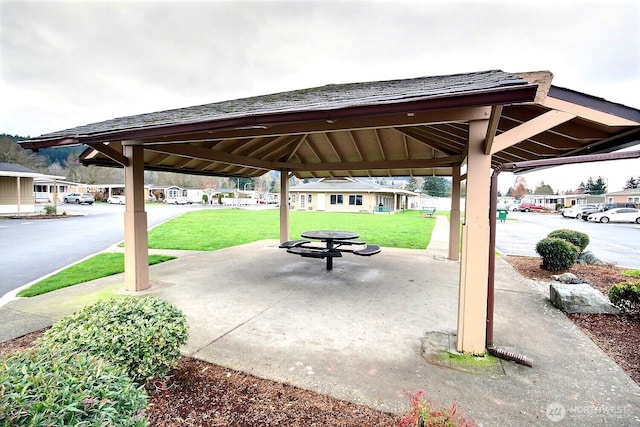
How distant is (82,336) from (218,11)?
1603 centimetres

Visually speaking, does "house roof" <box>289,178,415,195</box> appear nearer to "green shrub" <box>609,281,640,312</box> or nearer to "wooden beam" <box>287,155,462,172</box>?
"wooden beam" <box>287,155,462,172</box>

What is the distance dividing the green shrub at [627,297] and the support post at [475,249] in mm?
3044

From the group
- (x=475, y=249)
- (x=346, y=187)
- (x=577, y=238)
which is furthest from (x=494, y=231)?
(x=346, y=187)

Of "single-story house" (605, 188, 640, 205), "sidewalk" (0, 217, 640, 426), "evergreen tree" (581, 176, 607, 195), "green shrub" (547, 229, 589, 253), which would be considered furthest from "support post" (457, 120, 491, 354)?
"evergreen tree" (581, 176, 607, 195)

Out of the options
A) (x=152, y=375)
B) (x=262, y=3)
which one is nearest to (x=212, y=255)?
(x=152, y=375)

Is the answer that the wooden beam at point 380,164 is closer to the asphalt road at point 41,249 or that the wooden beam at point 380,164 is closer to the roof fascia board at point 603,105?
the roof fascia board at point 603,105

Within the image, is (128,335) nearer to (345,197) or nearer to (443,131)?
(443,131)

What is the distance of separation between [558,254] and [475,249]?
580cm

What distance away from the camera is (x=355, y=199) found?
34750 millimetres

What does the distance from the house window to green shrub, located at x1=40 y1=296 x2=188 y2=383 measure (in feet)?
106

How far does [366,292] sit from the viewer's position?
18.7 feet

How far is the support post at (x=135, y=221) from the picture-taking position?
5.41 meters

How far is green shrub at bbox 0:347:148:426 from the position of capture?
4.06 ft

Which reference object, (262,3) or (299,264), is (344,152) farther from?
(262,3)
